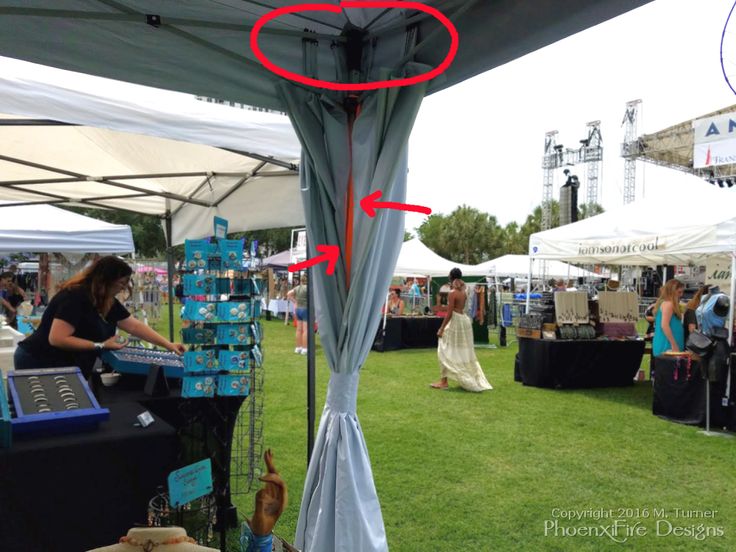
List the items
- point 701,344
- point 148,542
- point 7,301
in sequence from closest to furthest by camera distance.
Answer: point 148,542, point 701,344, point 7,301

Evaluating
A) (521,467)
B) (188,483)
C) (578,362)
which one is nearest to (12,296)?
(521,467)

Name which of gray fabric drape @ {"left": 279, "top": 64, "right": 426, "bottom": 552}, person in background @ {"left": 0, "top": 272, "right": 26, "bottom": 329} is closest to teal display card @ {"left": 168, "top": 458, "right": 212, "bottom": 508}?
gray fabric drape @ {"left": 279, "top": 64, "right": 426, "bottom": 552}

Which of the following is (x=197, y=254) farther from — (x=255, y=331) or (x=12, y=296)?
(x=12, y=296)

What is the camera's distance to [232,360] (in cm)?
255

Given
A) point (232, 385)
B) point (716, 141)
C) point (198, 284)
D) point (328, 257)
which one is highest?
point (716, 141)

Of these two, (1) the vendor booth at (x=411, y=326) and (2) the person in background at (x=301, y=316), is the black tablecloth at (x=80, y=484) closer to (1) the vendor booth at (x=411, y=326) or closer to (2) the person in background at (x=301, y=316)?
(1) the vendor booth at (x=411, y=326)

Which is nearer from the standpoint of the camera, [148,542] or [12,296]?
[148,542]

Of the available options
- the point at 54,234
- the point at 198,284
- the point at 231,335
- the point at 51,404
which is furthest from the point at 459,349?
the point at 51,404

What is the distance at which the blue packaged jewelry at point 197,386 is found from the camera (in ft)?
8.09

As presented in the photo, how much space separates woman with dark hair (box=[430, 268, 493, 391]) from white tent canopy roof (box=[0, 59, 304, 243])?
3.45m

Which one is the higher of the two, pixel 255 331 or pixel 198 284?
pixel 198 284

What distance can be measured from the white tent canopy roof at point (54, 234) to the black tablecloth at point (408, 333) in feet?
19.7

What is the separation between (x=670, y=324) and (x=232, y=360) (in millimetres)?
5842

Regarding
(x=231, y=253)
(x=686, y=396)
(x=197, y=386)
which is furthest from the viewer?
(x=686, y=396)
